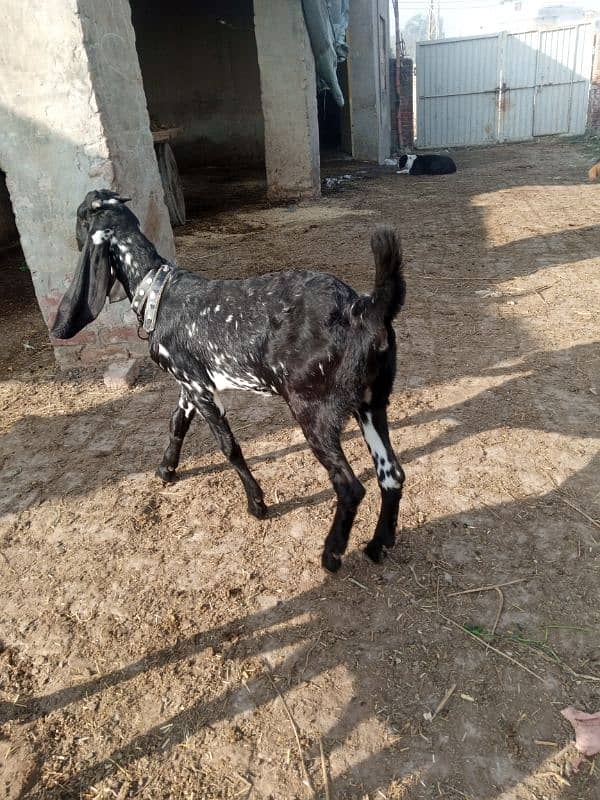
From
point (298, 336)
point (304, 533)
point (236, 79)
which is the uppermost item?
point (236, 79)

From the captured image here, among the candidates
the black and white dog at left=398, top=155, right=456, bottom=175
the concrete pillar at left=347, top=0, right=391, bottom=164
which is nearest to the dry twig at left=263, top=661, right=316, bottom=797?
the black and white dog at left=398, top=155, right=456, bottom=175

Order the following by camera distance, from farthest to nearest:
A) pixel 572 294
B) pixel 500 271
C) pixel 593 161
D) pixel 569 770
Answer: pixel 593 161, pixel 500 271, pixel 572 294, pixel 569 770

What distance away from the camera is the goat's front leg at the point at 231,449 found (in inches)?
119

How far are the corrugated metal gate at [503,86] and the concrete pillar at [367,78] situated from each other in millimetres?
3378

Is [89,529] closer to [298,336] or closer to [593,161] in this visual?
[298,336]

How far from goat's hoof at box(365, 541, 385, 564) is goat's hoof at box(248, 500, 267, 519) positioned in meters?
0.63

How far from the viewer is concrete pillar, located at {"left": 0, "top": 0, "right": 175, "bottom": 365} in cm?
410

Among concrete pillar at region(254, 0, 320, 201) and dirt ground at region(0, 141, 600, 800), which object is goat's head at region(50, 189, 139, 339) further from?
concrete pillar at region(254, 0, 320, 201)

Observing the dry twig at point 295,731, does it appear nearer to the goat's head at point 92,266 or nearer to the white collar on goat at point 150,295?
the white collar on goat at point 150,295

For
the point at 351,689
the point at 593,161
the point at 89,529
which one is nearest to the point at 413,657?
the point at 351,689

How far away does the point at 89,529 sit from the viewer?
10.4ft

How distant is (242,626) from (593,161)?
13885 millimetres

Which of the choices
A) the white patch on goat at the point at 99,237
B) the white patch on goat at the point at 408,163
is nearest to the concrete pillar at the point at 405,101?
the white patch on goat at the point at 408,163

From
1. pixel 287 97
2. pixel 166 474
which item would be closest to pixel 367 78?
pixel 287 97
